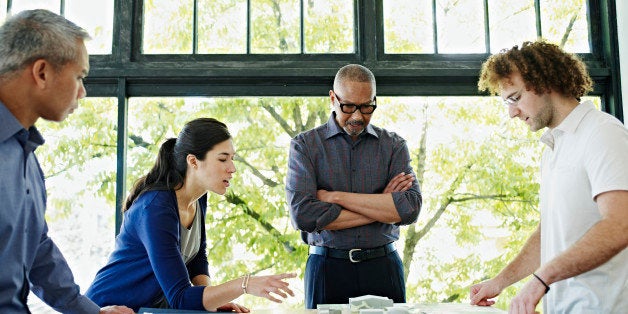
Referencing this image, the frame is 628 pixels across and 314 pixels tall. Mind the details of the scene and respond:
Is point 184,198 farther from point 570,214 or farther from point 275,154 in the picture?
point 275,154

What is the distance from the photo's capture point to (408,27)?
3350 mm

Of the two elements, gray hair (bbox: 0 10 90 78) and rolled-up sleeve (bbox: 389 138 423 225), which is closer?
gray hair (bbox: 0 10 90 78)

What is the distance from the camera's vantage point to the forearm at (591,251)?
5.28 ft

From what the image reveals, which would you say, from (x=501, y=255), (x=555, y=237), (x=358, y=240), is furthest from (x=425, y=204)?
(x=555, y=237)

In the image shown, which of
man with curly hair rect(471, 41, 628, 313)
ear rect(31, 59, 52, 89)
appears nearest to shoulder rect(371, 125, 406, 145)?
man with curly hair rect(471, 41, 628, 313)

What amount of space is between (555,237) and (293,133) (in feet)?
7.70

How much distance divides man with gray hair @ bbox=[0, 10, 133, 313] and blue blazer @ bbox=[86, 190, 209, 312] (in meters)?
0.54

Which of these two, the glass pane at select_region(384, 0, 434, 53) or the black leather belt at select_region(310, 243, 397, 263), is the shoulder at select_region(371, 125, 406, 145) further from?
the glass pane at select_region(384, 0, 434, 53)

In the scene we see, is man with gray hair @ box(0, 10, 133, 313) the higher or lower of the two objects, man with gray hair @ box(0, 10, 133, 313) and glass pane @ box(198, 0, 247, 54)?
the lower

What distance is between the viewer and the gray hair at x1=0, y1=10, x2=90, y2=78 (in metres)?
1.45

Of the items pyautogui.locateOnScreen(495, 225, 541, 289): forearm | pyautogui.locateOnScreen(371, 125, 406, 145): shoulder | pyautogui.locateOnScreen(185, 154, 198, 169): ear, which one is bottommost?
pyautogui.locateOnScreen(495, 225, 541, 289): forearm

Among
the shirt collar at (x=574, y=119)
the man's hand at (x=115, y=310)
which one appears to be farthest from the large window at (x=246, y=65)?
the shirt collar at (x=574, y=119)

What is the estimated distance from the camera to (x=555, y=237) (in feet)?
6.11

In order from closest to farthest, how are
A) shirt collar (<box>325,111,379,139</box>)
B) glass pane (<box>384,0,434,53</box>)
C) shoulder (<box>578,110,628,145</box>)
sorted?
shoulder (<box>578,110,628,145</box>), shirt collar (<box>325,111,379,139</box>), glass pane (<box>384,0,434,53</box>)
